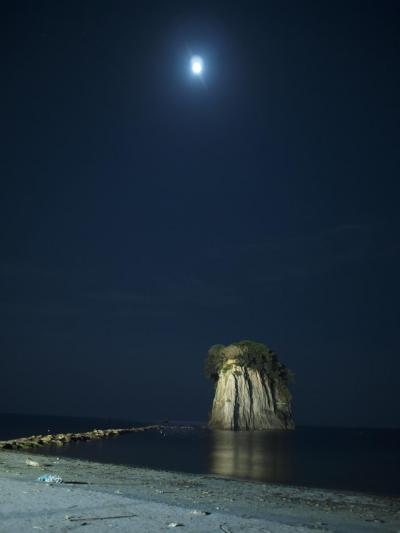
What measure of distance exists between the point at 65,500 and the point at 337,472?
35.1 m

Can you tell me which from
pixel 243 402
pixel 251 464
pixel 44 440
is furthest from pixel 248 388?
pixel 251 464

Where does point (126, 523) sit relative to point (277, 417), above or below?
below

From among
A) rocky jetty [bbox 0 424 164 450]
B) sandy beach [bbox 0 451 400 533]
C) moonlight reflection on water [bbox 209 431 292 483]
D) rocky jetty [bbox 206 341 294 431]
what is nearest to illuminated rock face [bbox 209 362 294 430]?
rocky jetty [bbox 206 341 294 431]

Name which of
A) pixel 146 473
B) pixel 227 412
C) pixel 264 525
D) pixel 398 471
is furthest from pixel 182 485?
pixel 227 412

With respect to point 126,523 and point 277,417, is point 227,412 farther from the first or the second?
point 126,523

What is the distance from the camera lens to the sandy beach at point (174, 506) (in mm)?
13578

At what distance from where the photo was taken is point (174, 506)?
16422mm

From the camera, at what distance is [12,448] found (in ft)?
180

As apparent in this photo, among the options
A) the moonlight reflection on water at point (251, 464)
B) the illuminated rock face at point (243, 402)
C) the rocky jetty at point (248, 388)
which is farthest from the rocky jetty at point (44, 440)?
the rocky jetty at point (248, 388)

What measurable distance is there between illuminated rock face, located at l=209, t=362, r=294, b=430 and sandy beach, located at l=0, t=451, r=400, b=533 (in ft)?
272

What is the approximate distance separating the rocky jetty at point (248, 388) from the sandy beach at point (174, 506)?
8322 centimetres

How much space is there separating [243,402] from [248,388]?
3.31 metres

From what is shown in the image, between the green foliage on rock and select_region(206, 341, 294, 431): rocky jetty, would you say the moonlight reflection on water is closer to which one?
select_region(206, 341, 294, 431): rocky jetty

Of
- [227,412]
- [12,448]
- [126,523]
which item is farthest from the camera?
[227,412]
